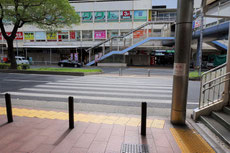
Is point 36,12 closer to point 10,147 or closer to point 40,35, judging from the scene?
point 10,147

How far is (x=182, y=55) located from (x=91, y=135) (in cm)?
298

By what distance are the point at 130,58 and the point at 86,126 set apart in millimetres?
31719

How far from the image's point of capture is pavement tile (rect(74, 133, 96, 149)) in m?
3.15

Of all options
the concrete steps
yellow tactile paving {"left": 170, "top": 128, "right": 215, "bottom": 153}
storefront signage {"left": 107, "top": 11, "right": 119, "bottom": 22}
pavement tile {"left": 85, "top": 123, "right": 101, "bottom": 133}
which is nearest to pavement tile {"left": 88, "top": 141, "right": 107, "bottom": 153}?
pavement tile {"left": 85, "top": 123, "right": 101, "bottom": 133}

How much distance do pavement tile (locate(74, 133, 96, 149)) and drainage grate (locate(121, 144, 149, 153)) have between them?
0.72 metres

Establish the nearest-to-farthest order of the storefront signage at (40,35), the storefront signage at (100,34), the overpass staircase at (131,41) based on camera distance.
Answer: the overpass staircase at (131,41), the storefront signage at (100,34), the storefront signage at (40,35)

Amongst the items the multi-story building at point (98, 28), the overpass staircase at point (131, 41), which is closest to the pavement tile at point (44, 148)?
the overpass staircase at point (131, 41)

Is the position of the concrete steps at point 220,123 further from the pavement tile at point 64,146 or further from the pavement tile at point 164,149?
the pavement tile at point 64,146

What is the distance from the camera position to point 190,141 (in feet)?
11.2

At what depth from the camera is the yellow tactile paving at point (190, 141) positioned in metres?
3.10

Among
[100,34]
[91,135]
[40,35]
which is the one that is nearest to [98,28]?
[100,34]

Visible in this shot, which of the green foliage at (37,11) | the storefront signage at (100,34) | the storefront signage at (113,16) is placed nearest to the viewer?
the green foliage at (37,11)

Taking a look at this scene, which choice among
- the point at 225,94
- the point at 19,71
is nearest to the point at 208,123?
A: the point at 225,94

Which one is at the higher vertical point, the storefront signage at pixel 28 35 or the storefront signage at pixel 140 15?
the storefront signage at pixel 140 15
